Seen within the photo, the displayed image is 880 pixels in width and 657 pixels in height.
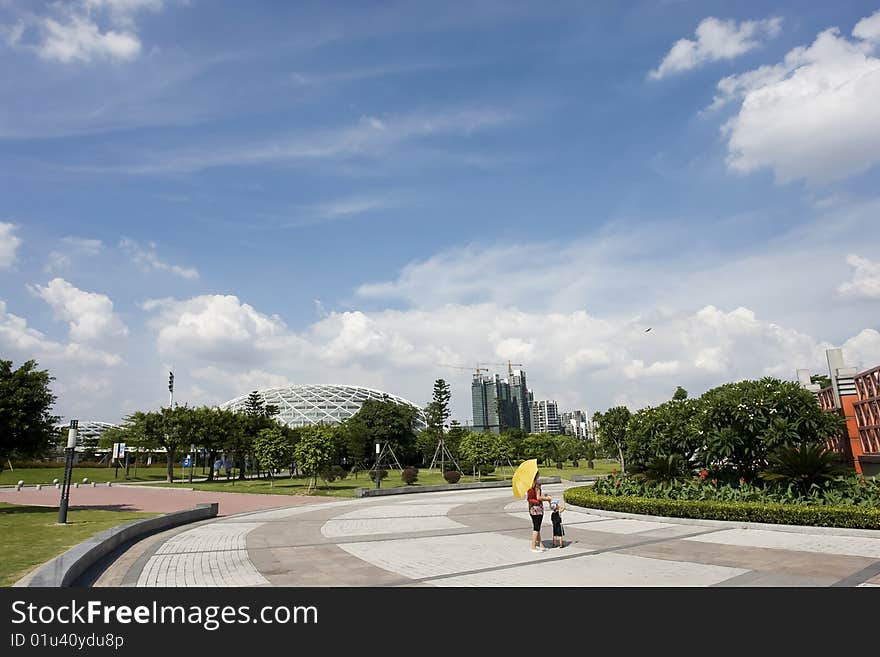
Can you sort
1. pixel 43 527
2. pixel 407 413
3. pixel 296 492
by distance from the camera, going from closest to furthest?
pixel 43 527
pixel 296 492
pixel 407 413

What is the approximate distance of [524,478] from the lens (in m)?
11.2

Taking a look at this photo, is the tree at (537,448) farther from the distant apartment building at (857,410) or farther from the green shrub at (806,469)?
the green shrub at (806,469)

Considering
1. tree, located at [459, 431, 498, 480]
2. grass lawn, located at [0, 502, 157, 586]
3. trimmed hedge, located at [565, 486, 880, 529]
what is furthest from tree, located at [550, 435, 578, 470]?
grass lawn, located at [0, 502, 157, 586]

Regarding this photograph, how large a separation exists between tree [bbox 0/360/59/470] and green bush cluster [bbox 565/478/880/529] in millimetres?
21326

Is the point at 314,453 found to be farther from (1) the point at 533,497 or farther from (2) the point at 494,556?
(1) the point at 533,497

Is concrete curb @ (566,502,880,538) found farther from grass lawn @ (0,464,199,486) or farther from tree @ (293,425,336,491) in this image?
grass lawn @ (0,464,199,486)

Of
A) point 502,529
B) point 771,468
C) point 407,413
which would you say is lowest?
point 502,529

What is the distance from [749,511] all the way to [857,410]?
9411 mm

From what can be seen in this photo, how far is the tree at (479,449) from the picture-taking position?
45.0 m

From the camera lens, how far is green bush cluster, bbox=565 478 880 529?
12930mm
